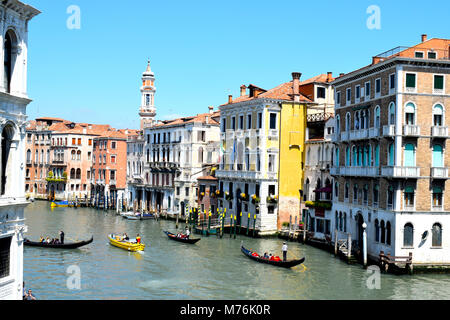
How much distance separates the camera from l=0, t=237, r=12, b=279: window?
43.9ft

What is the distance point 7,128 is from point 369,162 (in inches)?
807

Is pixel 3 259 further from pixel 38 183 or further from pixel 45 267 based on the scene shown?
pixel 38 183

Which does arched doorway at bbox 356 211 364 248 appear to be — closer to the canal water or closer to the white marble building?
the canal water

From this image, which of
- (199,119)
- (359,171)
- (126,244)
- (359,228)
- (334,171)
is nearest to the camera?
(359,171)

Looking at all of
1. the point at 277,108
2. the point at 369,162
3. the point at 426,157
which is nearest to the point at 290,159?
the point at 277,108

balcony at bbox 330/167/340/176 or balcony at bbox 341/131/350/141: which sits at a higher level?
balcony at bbox 341/131/350/141

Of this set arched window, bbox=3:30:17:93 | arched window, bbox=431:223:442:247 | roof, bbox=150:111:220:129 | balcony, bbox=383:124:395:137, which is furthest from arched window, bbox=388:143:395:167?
roof, bbox=150:111:220:129

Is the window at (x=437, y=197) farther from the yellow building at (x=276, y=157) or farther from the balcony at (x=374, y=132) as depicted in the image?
the yellow building at (x=276, y=157)

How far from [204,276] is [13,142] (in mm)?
15023

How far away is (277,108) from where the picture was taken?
41312mm

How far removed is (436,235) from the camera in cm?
2680

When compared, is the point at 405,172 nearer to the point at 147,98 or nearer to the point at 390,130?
the point at 390,130

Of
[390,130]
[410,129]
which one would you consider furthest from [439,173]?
[390,130]
